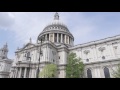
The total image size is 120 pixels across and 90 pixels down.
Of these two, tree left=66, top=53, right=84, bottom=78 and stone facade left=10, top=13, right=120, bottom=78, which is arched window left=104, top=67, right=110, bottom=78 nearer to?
stone facade left=10, top=13, right=120, bottom=78

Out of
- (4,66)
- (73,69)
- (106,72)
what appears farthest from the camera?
(4,66)

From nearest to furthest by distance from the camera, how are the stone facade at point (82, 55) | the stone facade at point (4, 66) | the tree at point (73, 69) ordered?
the tree at point (73, 69), the stone facade at point (82, 55), the stone facade at point (4, 66)

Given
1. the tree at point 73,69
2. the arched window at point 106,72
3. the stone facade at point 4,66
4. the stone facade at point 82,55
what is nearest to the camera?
the tree at point 73,69

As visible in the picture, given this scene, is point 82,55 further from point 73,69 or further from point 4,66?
point 4,66

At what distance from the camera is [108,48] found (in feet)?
112

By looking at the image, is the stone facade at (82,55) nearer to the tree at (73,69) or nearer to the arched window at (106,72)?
the arched window at (106,72)

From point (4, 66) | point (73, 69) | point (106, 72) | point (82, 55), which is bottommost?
point (106, 72)

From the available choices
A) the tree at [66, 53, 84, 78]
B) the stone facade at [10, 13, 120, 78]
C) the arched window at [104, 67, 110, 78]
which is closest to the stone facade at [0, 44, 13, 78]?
the stone facade at [10, 13, 120, 78]

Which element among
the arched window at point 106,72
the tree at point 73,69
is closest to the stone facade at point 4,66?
the tree at point 73,69

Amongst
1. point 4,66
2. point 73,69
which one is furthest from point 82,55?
point 4,66
